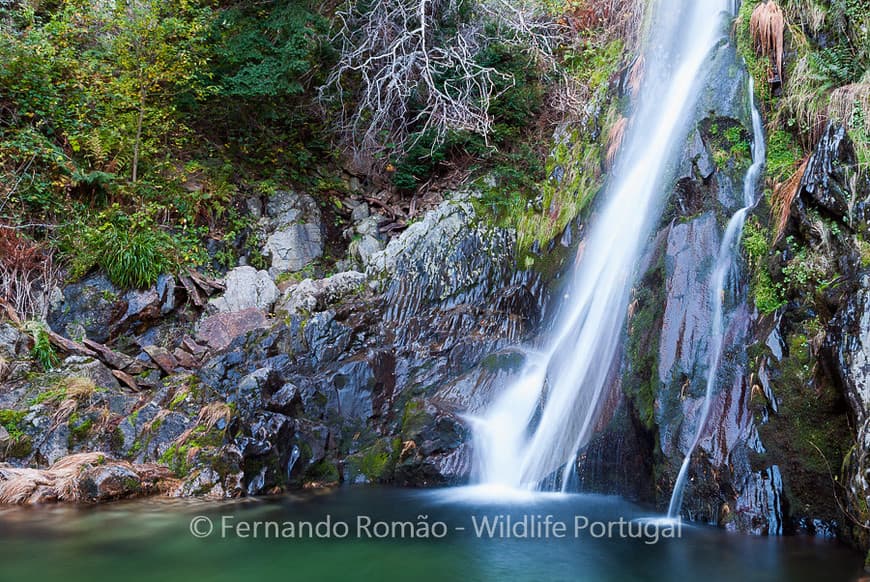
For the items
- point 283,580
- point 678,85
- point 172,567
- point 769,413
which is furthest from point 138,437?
point 678,85

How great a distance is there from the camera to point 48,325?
9.23 meters

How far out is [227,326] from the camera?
31.5 feet

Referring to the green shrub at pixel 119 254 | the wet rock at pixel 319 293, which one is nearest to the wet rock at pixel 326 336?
the wet rock at pixel 319 293

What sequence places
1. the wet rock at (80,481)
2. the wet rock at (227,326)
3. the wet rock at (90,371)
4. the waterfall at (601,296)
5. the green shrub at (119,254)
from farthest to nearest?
the green shrub at (119,254), the wet rock at (227,326), the wet rock at (90,371), the waterfall at (601,296), the wet rock at (80,481)

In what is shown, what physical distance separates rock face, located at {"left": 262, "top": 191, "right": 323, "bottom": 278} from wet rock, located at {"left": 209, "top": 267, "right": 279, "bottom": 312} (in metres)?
0.66

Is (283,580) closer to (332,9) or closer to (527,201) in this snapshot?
(527,201)

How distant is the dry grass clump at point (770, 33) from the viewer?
764 cm

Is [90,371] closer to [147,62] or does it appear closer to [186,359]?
[186,359]

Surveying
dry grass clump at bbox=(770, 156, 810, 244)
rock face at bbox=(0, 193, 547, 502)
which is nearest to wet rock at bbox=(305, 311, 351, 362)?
rock face at bbox=(0, 193, 547, 502)

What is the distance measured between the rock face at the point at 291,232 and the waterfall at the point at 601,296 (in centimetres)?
514

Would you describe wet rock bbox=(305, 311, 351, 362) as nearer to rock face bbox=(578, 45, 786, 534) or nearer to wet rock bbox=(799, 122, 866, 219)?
rock face bbox=(578, 45, 786, 534)

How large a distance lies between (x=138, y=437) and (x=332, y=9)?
370 inches

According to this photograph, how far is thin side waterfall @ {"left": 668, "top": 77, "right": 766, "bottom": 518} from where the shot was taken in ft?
18.0

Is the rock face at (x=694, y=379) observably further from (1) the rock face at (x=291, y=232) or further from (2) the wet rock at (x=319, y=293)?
(1) the rock face at (x=291, y=232)
